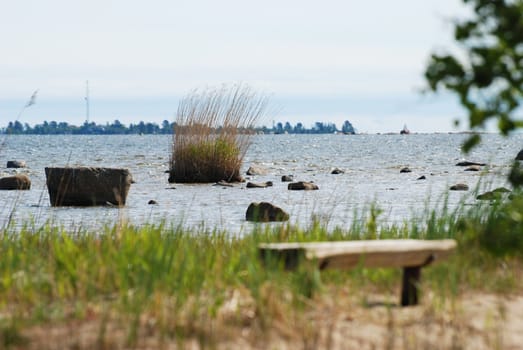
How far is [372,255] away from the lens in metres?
5.09

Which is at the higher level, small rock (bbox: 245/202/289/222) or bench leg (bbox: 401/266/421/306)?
bench leg (bbox: 401/266/421/306)

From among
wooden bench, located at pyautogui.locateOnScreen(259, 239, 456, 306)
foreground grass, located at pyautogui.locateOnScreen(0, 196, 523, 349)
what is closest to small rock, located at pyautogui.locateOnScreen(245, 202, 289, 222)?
foreground grass, located at pyautogui.locateOnScreen(0, 196, 523, 349)

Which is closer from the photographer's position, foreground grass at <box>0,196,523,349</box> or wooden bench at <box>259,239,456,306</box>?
foreground grass at <box>0,196,523,349</box>

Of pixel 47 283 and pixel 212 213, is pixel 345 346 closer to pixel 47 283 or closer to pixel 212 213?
pixel 47 283

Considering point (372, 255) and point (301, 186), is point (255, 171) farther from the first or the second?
point (372, 255)

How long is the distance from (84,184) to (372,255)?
1047cm

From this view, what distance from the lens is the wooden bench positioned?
494 cm

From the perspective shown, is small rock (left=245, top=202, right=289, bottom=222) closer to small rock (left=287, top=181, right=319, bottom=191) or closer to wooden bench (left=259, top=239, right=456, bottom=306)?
wooden bench (left=259, top=239, right=456, bottom=306)

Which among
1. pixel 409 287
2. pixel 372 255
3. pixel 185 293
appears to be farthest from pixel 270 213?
pixel 185 293

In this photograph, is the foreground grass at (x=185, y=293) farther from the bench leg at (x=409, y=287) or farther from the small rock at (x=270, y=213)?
the small rock at (x=270, y=213)

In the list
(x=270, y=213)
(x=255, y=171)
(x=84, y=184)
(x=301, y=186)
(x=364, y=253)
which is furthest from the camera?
(x=255, y=171)

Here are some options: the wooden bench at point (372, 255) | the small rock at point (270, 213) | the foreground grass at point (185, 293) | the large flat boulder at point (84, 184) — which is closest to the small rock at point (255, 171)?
the large flat boulder at point (84, 184)

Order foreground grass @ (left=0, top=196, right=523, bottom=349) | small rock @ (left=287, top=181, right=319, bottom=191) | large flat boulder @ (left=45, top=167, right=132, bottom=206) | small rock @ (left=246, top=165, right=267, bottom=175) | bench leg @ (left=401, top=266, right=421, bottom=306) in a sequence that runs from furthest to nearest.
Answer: small rock @ (left=246, top=165, right=267, bottom=175) → small rock @ (left=287, top=181, right=319, bottom=191) → large flat boulder @ (left=45, top=167, right=132, bottom=206) → bench leg @ (left=401, top=266, right=421, bottom=306) → foreground grass @ (left=0, top=196, right=523, bottom=349)

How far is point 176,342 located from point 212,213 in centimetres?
935
